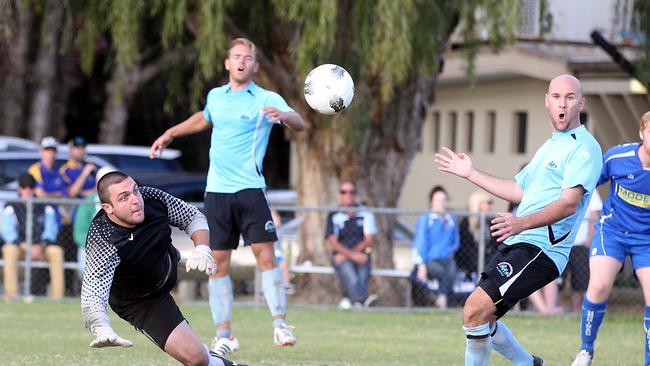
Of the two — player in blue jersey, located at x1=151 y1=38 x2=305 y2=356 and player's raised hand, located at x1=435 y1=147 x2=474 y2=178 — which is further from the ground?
player's raised hand, located at x1=435 y1=147 x2=474 y2=178

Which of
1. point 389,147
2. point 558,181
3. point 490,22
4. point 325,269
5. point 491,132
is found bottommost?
point 325,269

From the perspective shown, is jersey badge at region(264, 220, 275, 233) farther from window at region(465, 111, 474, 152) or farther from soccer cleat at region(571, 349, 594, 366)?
window at region(465, 111, 474, 152)

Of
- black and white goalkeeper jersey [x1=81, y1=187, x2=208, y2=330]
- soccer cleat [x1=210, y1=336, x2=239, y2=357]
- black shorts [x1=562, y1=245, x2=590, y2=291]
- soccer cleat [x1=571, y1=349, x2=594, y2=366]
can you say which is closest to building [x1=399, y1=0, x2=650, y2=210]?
black shorts [x1=562, y1=245, x2=590, y2=291]

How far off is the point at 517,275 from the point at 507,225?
0.59m

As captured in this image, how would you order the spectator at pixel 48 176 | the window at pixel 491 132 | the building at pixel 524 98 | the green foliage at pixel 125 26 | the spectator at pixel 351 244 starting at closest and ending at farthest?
1. the green foliage at pixel 125 26
2. the spectator at pixel 351 244
3. the spectator at pixel 48 176
4. the building at pixel 524 98
5. the window at pixel 491 132

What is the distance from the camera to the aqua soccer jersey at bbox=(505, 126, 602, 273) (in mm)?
7926

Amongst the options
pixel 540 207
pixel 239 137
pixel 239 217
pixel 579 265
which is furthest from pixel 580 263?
Result: pixel 540 207

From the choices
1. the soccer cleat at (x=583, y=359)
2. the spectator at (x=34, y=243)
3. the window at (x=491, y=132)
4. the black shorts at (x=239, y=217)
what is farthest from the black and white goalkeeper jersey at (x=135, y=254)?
the window at (x=491, y=132)

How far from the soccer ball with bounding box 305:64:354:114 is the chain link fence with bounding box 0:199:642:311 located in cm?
574

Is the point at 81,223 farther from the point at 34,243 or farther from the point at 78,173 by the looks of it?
the point at 78,173

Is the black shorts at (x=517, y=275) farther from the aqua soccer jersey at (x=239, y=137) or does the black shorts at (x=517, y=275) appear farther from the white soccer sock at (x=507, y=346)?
the aqua soccer jersey at (x=239, y=137)

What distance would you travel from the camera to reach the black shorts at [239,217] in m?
10.5

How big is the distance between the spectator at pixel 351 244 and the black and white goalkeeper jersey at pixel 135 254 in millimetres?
8374

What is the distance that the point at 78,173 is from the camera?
57.7 feet
